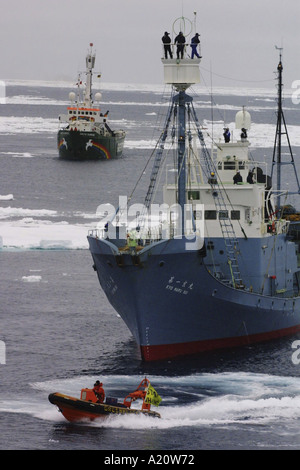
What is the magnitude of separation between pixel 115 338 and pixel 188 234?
21.3 feet

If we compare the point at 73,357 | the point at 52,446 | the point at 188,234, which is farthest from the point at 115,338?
the point at 52,446

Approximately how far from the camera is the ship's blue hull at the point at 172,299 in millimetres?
39719

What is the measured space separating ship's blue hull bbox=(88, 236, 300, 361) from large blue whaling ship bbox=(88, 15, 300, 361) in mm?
38

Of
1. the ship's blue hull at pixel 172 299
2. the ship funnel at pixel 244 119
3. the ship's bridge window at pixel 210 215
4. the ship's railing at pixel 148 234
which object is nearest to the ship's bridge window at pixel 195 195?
the ship's bridge window at pixel 210 215

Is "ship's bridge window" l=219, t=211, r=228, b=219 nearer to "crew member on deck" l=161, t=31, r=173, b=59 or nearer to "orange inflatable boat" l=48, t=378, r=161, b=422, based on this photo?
"crew member on deck" l=161, t=31, r=173, b=59

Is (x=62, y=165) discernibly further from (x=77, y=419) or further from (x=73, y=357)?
(x=77, y=419)

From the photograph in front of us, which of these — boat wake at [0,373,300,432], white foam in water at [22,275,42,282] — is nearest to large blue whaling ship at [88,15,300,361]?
boat wake at [0,373,300,432]

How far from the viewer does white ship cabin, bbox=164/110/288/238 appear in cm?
4331

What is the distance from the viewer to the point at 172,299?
4041cm

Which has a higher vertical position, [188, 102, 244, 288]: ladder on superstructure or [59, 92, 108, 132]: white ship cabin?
[59, 92, 108, 132]: white ship cabin

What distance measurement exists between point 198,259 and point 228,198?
15.6 ft

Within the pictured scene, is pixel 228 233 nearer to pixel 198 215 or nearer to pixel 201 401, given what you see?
pixel 198 215

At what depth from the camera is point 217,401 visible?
118 ft
